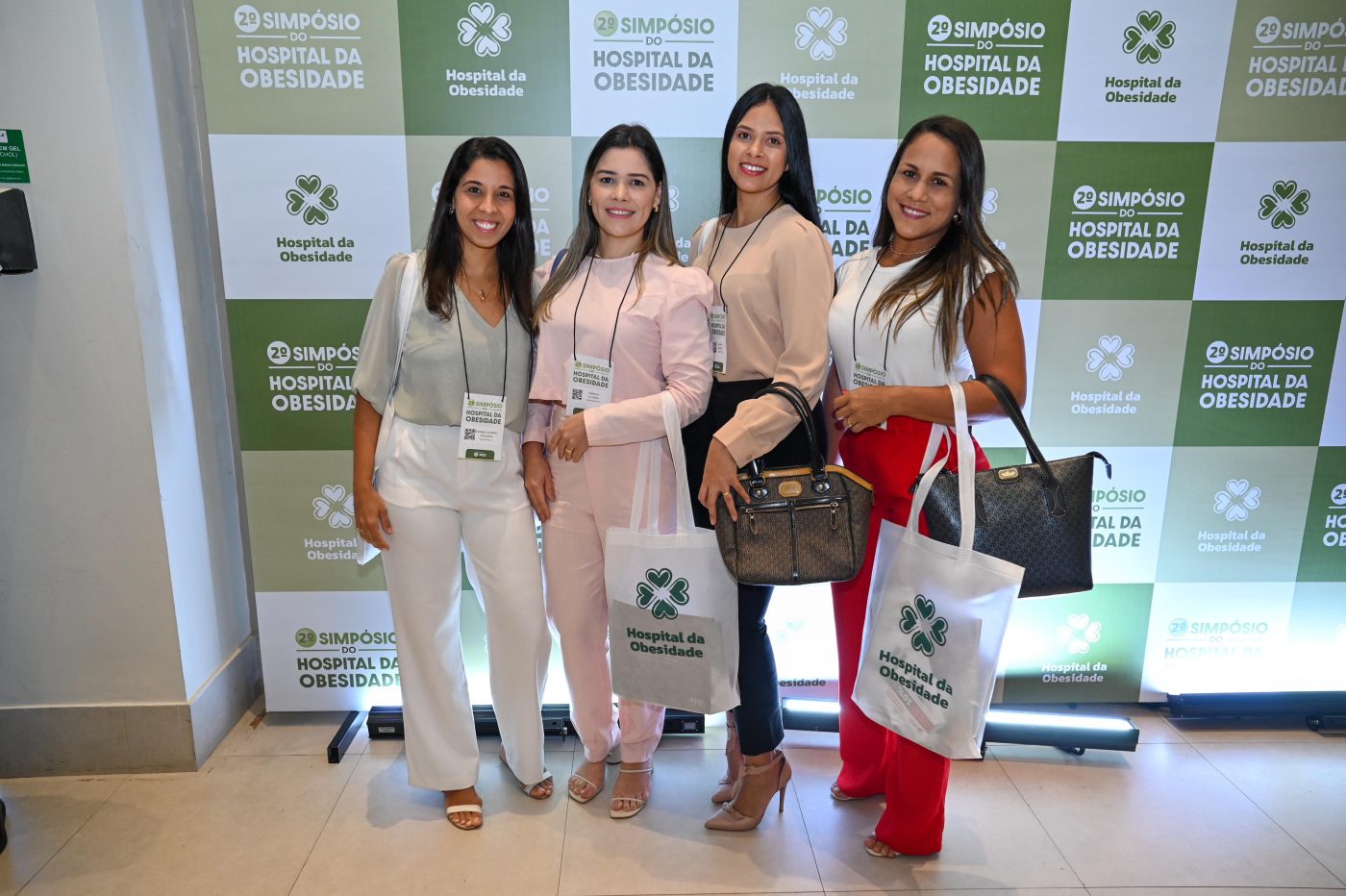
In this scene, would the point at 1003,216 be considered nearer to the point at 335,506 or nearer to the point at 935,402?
the point at 935,402

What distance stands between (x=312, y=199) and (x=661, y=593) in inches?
63.7

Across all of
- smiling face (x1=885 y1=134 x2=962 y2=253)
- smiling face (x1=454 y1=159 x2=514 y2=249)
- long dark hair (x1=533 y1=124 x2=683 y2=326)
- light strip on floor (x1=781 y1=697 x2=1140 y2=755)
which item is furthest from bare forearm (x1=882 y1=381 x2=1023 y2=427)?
light strip on floor (x1=781 y1=697 x2=1140 y2=755)

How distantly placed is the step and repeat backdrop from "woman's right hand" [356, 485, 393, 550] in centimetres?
64

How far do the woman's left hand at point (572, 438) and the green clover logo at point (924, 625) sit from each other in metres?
0.86

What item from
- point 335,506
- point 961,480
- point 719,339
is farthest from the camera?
point 335,506

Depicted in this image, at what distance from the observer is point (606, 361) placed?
2.14 meters

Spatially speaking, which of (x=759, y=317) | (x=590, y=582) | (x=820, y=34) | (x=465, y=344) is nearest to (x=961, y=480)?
(x=759, y=317)

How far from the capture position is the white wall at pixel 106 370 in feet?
7.70

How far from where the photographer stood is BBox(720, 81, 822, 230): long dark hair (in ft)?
6.82

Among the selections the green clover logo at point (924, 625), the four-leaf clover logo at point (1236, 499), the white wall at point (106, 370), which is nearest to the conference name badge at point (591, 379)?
the green clover logo at point (924, 625)

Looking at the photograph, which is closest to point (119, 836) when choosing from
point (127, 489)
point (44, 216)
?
point (127, 489)

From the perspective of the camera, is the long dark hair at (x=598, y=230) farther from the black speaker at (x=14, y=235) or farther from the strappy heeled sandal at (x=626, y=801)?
the black speaker at (x=14, y=235)

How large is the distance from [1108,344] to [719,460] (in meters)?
1.54

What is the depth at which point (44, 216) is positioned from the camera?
2387mm
